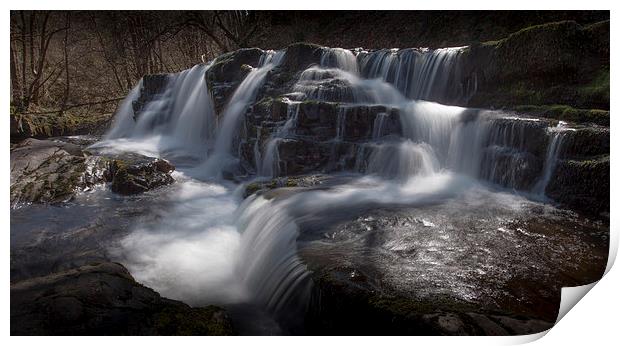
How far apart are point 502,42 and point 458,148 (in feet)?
4.04

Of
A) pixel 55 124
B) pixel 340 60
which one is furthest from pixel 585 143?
pixel 55 124

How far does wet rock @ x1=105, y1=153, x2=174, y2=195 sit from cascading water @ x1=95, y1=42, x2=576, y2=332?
0.94ft

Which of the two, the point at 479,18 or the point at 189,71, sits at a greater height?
the point at 479,18

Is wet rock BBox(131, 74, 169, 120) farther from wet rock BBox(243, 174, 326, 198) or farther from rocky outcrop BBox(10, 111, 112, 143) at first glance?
wet rock BBox(243, 174, 326, 198)

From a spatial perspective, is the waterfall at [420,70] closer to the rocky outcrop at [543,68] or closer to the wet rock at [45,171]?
the rocky outcrop at [543,68]

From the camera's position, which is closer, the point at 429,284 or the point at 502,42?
the point at 429,284

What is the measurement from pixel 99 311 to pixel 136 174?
3189mm

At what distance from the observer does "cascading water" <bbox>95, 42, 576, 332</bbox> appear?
320 centimetres

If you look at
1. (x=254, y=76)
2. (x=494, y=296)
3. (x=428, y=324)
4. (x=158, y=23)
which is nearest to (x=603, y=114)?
(x=494, y=296)

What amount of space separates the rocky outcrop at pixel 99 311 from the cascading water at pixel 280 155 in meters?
0.51

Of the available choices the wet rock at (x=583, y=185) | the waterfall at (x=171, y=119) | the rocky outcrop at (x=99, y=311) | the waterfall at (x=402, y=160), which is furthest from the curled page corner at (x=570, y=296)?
the waterfall at (x=171, y=119)

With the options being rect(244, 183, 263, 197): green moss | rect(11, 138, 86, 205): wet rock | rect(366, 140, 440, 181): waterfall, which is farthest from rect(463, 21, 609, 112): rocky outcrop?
rect(11, 138, 86, 205): wet rock

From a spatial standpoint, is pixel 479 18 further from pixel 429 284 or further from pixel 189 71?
pixel 189 71

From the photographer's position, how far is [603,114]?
3846 millimetres
